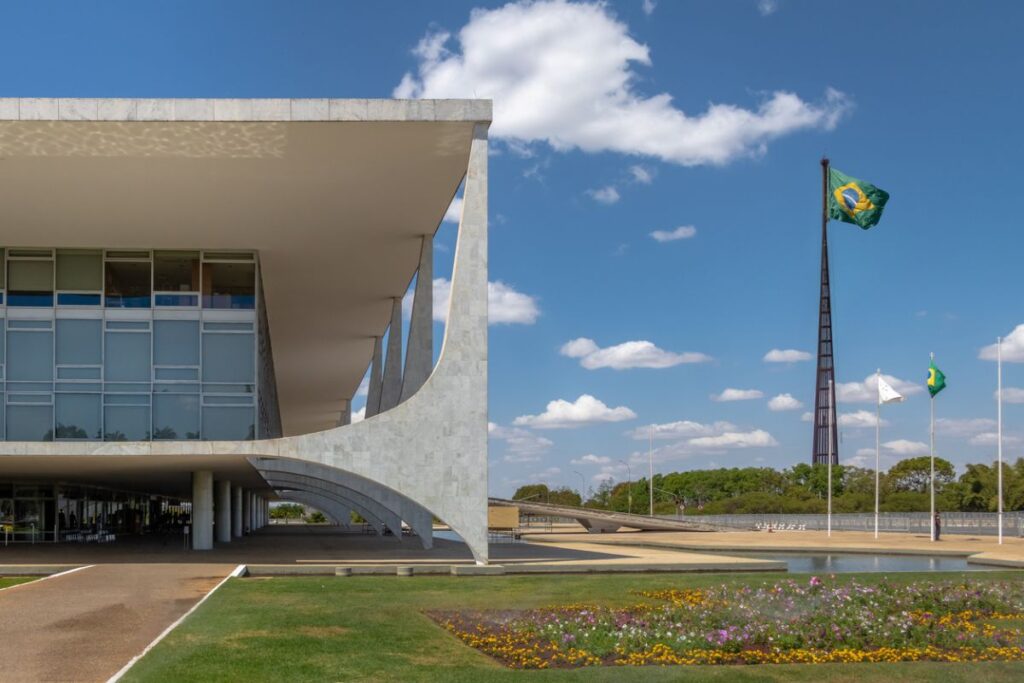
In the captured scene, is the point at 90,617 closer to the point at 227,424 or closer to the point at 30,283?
the point at 227,424

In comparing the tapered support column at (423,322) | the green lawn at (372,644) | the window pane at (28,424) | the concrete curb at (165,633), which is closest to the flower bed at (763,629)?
the green lawn at (372,644)

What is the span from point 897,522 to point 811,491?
38.7 m

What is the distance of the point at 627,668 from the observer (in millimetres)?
10836

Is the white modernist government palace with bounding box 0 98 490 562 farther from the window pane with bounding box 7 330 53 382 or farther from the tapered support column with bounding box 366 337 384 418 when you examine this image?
the tapered support column with bounding box 366 337 384 418

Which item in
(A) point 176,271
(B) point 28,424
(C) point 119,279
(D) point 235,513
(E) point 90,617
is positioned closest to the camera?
(E) point 90,617

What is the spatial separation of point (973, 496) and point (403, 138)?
6235 centimetres

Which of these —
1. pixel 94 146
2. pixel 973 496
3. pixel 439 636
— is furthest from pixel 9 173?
pixel 973 496

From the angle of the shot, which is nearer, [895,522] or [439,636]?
[439,636]

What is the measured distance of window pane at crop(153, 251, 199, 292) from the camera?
97.5ft

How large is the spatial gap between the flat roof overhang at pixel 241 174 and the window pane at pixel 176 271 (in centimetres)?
44

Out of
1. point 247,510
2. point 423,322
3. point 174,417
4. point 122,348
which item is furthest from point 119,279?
point 247,510

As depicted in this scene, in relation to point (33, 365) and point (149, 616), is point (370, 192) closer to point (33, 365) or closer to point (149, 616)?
point (33, 365)

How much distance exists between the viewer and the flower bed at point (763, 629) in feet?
38.2

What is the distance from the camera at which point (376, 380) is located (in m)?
49.9
